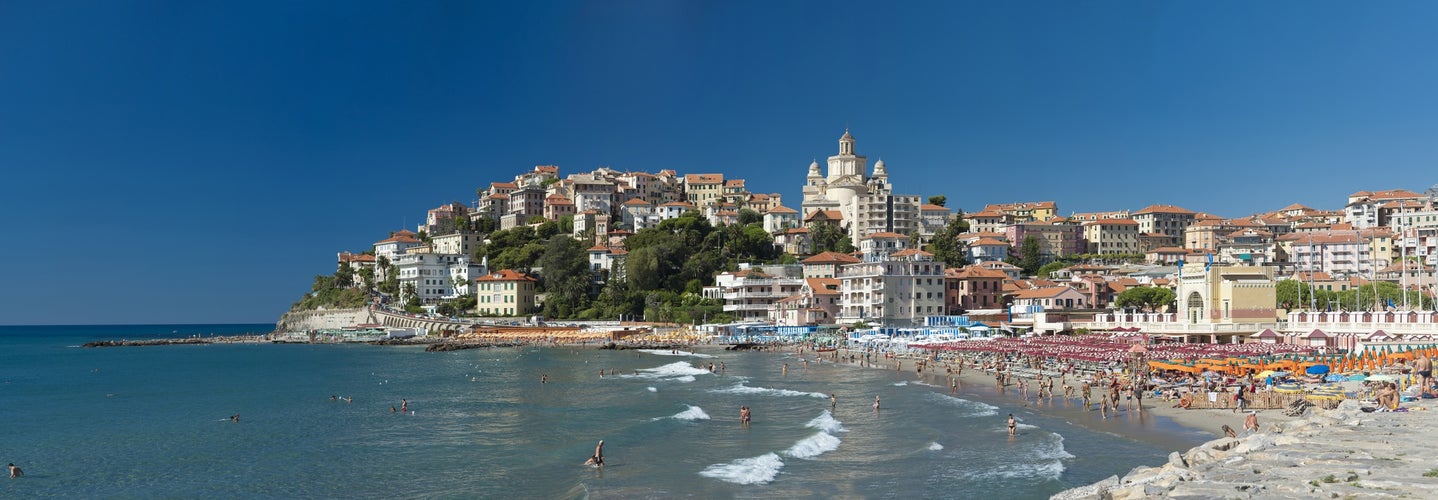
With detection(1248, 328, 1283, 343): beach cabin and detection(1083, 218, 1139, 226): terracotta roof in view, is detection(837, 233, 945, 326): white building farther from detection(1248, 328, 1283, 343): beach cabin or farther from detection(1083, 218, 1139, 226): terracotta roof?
detection(1083, 218, 1139, 226): terracotta roof

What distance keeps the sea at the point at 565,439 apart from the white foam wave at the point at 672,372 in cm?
33

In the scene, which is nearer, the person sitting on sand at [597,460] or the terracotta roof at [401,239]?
the person sitting on sand at [597,460]

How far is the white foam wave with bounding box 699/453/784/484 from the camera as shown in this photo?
73.9ft

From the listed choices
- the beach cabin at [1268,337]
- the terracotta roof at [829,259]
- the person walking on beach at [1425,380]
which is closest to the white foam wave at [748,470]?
the person walking on beach at [1425,380]

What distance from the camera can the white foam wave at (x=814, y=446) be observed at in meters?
25.9

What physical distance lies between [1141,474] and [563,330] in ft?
259

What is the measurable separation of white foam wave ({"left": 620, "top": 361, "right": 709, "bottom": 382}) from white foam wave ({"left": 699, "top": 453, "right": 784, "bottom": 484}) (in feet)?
80.1

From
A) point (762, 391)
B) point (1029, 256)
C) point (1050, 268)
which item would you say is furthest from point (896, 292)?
point (762, 391)

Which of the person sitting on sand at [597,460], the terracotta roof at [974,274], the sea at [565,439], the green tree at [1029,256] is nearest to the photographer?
the sea at [565,439]

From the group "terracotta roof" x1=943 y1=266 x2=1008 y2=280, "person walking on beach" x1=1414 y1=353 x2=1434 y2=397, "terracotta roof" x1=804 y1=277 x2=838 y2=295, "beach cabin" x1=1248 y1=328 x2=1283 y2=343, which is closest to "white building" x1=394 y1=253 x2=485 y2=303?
"terracotta roof" x1=804 y1=277 x2=838 y2=295

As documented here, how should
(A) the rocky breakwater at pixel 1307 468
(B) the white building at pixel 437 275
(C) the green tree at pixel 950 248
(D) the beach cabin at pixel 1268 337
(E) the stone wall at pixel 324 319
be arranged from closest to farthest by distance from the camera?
(A) the rocky breakwater at pixel 1307 468
(D) the beach cabin at pixel 1268 337
(C) the green tree at pixel 950 248
(E) the stone wall at pixel 324 319
(B) the white building at pixel 437 275

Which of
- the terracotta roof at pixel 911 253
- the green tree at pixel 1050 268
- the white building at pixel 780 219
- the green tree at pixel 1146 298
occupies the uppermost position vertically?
the white building at pixel 780 219

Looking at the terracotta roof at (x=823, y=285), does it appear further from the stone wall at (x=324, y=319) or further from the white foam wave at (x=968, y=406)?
the stone wall at (x=324, y=319)

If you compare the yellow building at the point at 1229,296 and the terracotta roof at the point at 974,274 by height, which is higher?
the terracotta roof at the point at 974,274
